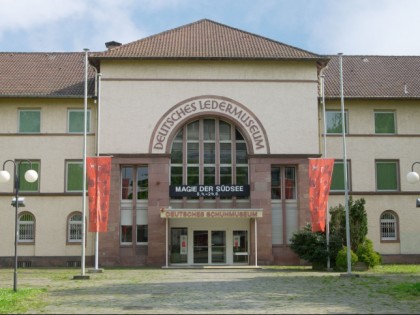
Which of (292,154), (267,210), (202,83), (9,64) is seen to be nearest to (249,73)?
(202,83)

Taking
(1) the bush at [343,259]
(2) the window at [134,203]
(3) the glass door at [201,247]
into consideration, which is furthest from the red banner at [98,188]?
(1) the bush at [343,259]

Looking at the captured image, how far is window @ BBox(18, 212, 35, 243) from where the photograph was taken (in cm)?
3875

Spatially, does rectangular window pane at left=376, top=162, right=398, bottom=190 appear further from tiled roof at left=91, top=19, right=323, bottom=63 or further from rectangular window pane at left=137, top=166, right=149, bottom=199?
rectangular window pane at left=137, top=166, right=149, bottom=199

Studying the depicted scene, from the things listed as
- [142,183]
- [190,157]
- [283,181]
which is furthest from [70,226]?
[283,181]

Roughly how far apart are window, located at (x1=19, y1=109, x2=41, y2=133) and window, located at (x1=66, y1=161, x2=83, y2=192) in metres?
2.87

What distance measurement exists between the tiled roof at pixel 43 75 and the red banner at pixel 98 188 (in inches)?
386

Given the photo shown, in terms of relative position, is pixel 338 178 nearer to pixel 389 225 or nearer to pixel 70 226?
pixel 389 225

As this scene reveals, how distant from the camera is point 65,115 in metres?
39.7

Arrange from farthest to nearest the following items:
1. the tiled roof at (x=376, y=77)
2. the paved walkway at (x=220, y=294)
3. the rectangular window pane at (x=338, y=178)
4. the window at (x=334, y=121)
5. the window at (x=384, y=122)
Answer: the tiled roof at (x=376, y=77)
the window at (x=384, y=122)
the window at (x=334, y=121)
the rectangular window pane at (x=338, y=178)
the paved walkway at (x=220, y=294)

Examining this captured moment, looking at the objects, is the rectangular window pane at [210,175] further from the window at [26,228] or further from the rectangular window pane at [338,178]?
the window at [26,228]

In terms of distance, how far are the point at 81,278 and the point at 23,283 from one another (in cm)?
251

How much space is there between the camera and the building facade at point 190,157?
38.0m

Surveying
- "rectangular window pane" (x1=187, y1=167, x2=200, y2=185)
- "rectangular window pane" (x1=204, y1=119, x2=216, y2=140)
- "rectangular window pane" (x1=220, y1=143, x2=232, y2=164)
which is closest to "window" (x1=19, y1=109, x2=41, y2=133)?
"rectangular window pane" (x1=187, y1=167, x2=200, y2=185)

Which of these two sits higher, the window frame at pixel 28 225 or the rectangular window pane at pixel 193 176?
the rectangular window pane at pixel 193 176
